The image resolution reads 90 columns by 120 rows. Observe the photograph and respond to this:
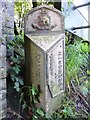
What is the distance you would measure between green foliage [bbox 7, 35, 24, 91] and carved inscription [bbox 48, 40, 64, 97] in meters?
0.27

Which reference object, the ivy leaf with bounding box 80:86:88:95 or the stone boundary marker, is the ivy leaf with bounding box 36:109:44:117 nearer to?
the stone boundary marker

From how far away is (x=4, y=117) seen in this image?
173 centimetres

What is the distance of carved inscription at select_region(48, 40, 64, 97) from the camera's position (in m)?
1.71

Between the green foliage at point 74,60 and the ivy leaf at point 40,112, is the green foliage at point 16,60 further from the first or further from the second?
the green foliage at point 74,60

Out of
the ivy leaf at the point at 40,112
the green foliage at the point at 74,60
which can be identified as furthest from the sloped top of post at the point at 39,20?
the ivy leaf at the point at 40,112

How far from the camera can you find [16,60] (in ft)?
6.29

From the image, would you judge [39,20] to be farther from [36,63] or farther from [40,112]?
[40,112]

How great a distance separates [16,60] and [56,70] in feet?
1.24

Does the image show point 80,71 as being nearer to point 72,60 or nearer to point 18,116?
point 72,60

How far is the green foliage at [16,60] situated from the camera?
1.82 m

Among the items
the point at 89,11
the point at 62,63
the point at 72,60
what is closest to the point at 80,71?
the point at 72,60

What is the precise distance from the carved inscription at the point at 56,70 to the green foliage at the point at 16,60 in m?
0.27

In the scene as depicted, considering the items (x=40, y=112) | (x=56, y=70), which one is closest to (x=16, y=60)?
(x=56, y=70)

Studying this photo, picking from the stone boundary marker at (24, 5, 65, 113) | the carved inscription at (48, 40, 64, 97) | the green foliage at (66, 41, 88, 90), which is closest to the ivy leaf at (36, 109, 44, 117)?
the stone boundary marker at (24, 5, 65, 113)
